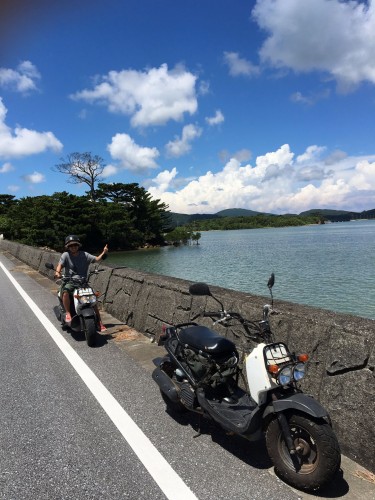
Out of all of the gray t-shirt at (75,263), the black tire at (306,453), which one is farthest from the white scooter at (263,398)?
the gray t-shirt at (75,263)

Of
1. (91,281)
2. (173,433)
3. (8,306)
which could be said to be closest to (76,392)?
(173,433)

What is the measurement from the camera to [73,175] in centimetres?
6538

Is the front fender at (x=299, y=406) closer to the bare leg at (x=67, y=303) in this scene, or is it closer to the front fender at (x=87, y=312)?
the front fender at (x=87, y=312)

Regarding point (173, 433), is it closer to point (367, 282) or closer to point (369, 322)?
point (369, 322)

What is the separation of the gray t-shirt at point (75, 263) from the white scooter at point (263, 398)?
154 inches

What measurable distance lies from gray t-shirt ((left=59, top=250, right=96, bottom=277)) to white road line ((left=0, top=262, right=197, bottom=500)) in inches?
70.6

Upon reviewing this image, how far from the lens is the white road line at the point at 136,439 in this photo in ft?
8.73

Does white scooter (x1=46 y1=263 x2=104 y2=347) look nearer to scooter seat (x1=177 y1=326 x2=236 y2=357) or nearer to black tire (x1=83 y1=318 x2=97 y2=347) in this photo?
black tire (x1=83 y1=318 x2=97 y2=347)

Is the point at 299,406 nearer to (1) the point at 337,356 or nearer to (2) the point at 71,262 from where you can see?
(1) the point at 337,356

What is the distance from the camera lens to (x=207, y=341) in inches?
132

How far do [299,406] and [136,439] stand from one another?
1.49 meters

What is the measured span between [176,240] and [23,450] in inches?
3019

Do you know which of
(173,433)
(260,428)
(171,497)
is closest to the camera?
(171,497)

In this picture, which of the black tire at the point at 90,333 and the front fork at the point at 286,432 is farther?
the black tire at the point at 90,333
